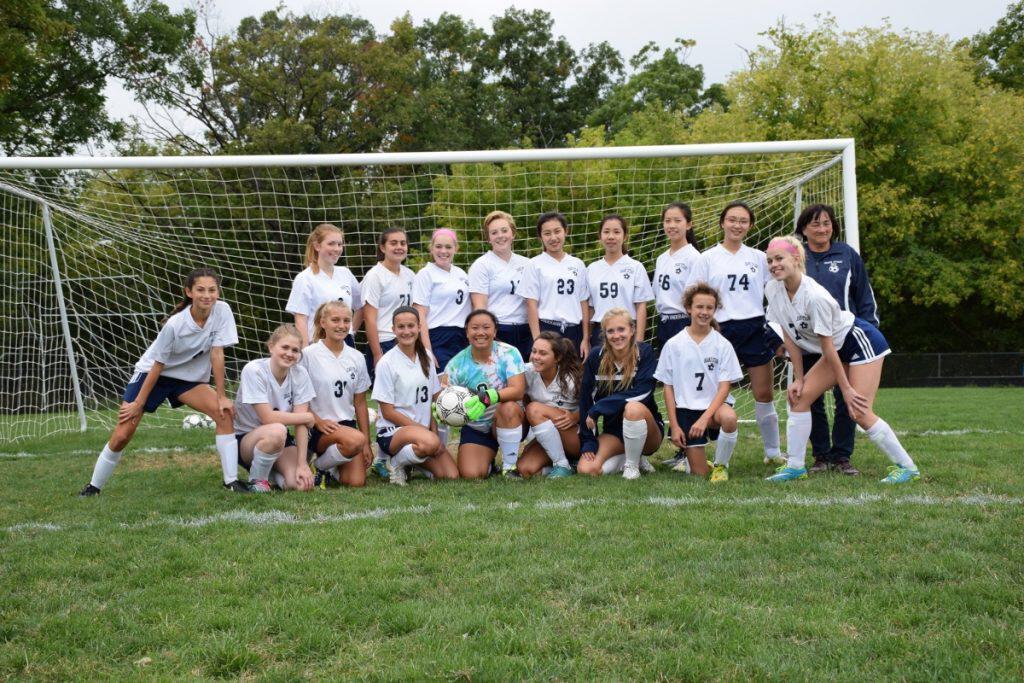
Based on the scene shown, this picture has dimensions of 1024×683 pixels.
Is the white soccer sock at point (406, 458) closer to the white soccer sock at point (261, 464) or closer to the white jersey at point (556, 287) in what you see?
the white soccer sock at point (261, 464)

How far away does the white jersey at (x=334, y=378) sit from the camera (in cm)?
588

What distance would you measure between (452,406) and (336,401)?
818 millimetres

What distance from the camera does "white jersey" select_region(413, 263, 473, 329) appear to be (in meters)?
6.57

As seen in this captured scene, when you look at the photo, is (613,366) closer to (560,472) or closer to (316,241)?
(560,472)

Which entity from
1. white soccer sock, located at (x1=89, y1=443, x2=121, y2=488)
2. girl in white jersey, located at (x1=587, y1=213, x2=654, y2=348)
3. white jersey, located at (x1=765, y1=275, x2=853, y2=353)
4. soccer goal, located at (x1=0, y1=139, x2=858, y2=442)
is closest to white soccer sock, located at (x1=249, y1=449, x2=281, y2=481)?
white soccer sock, located at (x1=89, y1=443, x2=121, y2=488)

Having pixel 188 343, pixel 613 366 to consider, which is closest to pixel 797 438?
pixel 613 366

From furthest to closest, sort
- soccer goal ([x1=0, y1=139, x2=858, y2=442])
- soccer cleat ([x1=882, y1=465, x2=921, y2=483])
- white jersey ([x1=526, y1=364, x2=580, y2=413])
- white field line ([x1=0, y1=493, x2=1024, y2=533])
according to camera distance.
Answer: soccer goal ([x1=0, y1=139, x2=858, y2=442]), white jersey ([x1=526, y1=364, x2=580, y2=413]), soccer cleat ([x1=882, y1=465, x2=921, y2=483]), white field line ([x1=0, y1=493, x2=1024, y2=533])

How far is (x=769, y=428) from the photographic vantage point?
6422mm

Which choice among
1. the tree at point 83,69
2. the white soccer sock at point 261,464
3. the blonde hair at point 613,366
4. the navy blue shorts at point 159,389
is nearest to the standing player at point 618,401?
the blonde hair at point 613,366

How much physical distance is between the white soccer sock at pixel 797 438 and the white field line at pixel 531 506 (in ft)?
2.36

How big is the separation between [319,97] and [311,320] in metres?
24.2

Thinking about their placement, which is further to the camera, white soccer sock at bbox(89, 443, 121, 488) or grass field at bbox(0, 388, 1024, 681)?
white soccer sock at bbox(89, 443, 121, 488)

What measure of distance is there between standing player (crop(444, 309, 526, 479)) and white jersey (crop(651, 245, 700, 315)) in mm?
1249

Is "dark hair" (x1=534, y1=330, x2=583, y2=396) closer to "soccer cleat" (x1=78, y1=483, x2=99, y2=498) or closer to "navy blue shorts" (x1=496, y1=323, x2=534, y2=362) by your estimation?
"navy blue shorts" (x1=496, y1=323, x2=534, y2=362)
